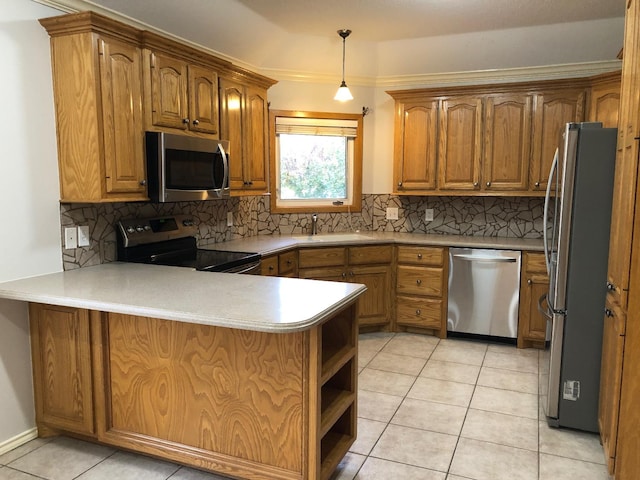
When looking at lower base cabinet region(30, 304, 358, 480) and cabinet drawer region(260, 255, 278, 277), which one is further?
cabinet drawer region(260, 255, 278, 277)

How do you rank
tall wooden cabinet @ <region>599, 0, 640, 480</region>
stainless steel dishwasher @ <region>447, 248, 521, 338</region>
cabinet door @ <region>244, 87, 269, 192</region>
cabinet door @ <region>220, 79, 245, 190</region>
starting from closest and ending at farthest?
tall wooden cabinet @ <region>599, 0, 640, 480</region>
cabinet door @ <region>220, 79, 245, 190</region>
cabinet door @ <region>244, 87, 269, 192</region>
stainless steel dishwasher @ <region>447, 248, 521, 338</region>

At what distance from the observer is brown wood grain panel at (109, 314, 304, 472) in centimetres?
204

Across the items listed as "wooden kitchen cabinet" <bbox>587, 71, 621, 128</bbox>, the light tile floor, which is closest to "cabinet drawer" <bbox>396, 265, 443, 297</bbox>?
the light tile floor

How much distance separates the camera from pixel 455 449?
8.41 feet

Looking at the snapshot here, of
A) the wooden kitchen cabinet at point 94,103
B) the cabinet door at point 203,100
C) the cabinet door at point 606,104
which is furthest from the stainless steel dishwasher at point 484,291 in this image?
the wooden kitchen cabinet at point 94,103

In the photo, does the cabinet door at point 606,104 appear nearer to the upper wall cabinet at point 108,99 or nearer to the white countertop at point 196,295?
the white countertop at point 196,295

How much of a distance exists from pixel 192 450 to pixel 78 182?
1.53 m

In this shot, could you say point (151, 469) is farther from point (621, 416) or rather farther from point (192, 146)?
point (621, 416)

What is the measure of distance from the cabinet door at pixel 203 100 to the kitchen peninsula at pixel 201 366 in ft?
3.85

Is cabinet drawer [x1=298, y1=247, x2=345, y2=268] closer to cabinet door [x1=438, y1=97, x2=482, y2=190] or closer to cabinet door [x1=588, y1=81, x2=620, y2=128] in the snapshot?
cabinet door [x1=438, y1=97, x2=482, y2=190]

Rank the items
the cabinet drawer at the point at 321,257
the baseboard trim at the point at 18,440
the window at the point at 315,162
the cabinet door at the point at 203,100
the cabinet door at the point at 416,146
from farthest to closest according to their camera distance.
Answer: the window at the point at 315,162
the cabinet door at the point at 416,146
the cabinet drawer at the point at 321,257
the cabinet door at the point at 203,100
the baseboard trim at the point at 18,440

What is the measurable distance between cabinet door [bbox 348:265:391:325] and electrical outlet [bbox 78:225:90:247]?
2208 mm

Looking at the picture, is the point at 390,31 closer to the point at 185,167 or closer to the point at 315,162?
the point at 315,162

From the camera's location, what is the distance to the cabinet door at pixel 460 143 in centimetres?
434
